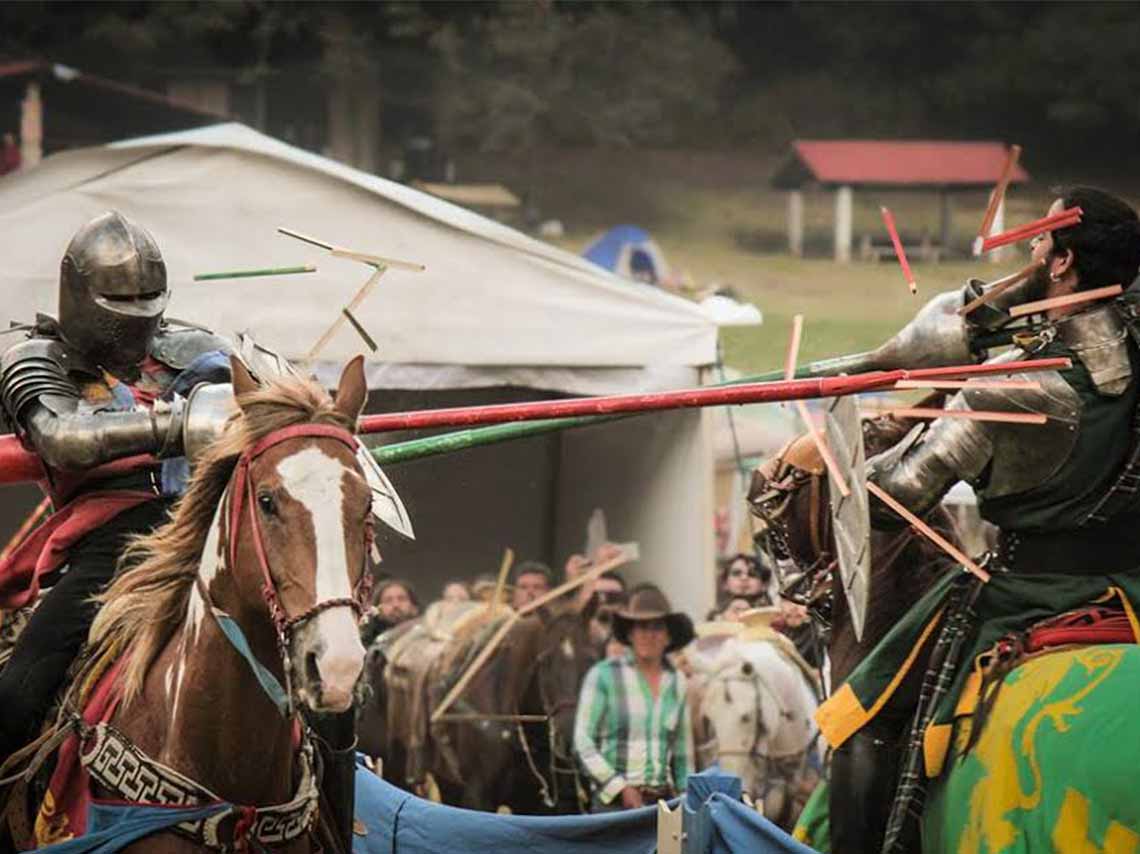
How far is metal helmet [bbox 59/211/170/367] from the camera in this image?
580cm

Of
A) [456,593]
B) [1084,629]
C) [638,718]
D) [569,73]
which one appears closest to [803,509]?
[1084,629]

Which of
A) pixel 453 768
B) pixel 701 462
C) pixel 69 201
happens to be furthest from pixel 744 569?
pixel 69 201

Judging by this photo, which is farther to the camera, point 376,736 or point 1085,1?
point 1085,1

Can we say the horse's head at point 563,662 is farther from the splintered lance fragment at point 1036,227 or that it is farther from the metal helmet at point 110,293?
the splintered lance fragment at point 1036,227

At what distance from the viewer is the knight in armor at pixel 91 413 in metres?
5.54

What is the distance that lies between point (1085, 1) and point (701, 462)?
7.03 metres

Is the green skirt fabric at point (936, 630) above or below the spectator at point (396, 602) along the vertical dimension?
above

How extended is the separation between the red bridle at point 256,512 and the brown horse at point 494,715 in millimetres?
5981

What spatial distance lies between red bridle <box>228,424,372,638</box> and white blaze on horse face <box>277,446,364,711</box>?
54mm

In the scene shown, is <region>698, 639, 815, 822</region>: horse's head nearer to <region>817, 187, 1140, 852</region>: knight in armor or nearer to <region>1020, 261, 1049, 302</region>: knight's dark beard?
<region>817, 187, 1140, 852</region>: knight in armor

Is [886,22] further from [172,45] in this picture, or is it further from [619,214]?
[172,45]

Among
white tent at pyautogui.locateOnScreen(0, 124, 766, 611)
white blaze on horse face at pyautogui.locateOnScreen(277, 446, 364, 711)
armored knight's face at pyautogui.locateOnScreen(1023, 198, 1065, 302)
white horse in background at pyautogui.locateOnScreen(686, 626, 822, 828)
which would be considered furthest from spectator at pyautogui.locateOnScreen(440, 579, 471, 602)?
white blaze on horse face at pyautogui.locateOnScreen(277, 446, 364, 711)

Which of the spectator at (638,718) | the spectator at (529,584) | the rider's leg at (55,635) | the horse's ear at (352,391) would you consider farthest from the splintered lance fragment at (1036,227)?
the spectator at (529,584)

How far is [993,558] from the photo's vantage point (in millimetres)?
5801
